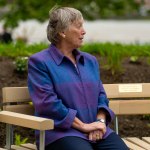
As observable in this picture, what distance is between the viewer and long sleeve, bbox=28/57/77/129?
17.0 feet

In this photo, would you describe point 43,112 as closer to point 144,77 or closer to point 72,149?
point 72,149

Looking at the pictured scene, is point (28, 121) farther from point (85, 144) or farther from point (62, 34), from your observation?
point (62, 34)

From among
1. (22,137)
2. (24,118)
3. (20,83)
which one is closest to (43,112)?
(24,118)

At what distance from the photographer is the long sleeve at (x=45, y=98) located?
204 inches

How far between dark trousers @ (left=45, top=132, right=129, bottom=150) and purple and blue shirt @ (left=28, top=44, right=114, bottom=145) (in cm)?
4

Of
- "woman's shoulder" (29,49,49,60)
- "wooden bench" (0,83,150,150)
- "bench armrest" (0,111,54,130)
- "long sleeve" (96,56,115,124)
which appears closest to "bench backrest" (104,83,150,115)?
"wooden bench" (0,83,150,150)

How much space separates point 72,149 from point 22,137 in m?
1.64

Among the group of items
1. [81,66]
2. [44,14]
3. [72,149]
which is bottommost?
[44,14]

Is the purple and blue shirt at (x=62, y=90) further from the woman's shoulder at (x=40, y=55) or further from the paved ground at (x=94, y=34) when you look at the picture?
the paved ground at (x=94, y=34)

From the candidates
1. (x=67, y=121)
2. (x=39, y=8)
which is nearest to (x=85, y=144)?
(x=67, y=121)

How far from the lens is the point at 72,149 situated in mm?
5051

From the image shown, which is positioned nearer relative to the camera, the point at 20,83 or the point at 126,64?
the point at 20,83

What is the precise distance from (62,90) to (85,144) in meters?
0.43

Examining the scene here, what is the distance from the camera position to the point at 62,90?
17.3ft
